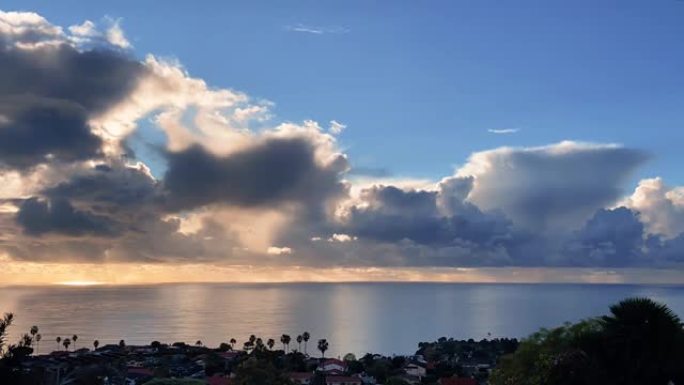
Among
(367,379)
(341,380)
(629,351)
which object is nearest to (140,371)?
(341,380)

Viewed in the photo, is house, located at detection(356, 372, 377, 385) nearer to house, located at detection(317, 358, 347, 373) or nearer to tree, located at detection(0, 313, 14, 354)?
house, located at detection(317, 358, 347, 373)

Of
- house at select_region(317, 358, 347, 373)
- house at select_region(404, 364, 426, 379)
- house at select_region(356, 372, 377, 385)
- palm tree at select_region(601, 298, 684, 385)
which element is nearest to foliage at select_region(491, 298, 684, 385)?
palm tree at select_region(601, 298, 684, 385)

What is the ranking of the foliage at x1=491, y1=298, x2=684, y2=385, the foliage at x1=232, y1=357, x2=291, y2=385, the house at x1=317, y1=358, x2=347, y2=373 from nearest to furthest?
the foliage at x1=491, y1=298, x2=684, y2=385 → the foliage at x1=232, y1=357, x2=291, y2=385 → the house at x1=317, y1=358, x2=347, y2=373

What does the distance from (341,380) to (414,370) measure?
20.6m

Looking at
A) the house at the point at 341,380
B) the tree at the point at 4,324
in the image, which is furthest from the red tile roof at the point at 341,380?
the tree at the point at 4,324

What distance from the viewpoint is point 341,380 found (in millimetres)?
87375

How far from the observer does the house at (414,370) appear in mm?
101012

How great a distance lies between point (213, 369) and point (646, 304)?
8566 cm

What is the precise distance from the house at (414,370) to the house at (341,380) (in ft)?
43.7

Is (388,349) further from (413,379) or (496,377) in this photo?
(496,377)

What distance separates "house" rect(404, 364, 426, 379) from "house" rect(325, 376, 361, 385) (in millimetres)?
13329

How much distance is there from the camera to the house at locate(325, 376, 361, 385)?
86.1 meters

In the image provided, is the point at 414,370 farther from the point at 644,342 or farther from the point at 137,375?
the point at 644,342

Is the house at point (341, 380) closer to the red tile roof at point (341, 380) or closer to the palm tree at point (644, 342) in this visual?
the red tile roof at point (341, 380)
